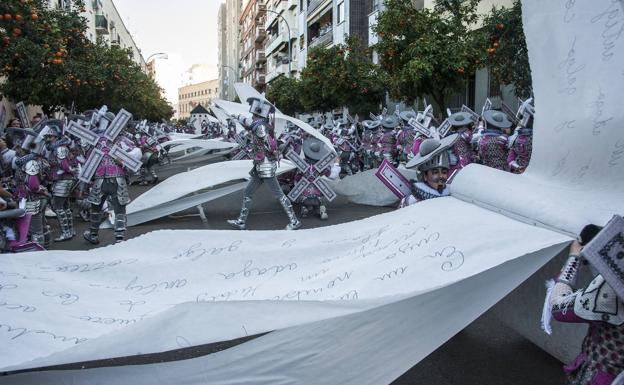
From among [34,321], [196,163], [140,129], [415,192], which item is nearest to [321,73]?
[196,163]

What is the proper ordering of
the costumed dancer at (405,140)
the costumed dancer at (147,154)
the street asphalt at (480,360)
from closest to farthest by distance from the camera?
the street asphalt at (480,360) → the costumed dancer at (405,140) → the costumed dancer at (147,154)

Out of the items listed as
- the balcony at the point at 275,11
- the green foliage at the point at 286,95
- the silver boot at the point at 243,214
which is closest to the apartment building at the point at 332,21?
the green foliage at the point at 286,95

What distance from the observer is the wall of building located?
159875 mm

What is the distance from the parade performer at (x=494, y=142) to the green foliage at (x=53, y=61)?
8672 millimetres

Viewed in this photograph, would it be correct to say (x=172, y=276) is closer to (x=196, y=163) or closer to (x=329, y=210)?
(x=329, y=210)

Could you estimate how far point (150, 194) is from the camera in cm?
1032

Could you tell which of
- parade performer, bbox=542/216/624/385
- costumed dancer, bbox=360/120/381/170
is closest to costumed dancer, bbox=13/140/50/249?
parade performer, bbox=542/216/624/385

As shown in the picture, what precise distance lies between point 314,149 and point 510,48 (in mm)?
5068

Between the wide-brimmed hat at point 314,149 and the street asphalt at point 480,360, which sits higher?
the wide-brimmed hat at point 314,149

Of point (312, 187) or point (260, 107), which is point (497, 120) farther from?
point (260, 107)

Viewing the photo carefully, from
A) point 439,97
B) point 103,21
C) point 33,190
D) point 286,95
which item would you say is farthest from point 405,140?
point 103,21

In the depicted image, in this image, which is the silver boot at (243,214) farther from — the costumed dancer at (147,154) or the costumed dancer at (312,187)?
the costumed dancer at (147,154)

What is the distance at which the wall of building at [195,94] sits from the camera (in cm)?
15988

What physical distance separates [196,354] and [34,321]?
2.18 m
